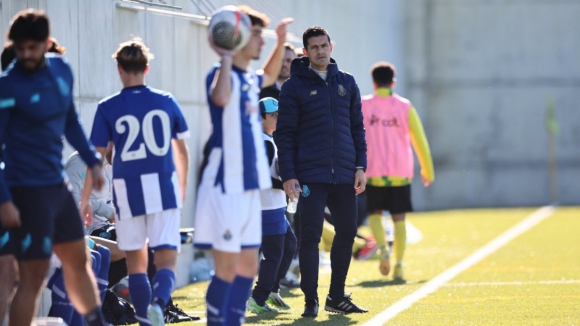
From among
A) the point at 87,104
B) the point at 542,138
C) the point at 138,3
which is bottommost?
A: the point at 542,138

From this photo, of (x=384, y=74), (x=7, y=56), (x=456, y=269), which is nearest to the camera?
(x=7, y=56)

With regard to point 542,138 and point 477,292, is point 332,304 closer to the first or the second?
point 477,292

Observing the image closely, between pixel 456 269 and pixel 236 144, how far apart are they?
22.8 feet

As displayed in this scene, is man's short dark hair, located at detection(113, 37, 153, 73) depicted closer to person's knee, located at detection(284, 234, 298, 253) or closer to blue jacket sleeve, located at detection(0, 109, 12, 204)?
blue jacket sleeve, located at detection(0, 109, 12, 204)

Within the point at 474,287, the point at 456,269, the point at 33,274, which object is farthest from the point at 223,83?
the point at 456,269

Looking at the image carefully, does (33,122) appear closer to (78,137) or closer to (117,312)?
(78,137)

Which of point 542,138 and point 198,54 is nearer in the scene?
point 198,54

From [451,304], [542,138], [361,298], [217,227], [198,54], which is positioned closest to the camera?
[217,227]

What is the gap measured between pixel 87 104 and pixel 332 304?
8.47 ft

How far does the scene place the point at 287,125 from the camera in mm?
8273

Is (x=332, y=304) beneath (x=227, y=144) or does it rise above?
beneath

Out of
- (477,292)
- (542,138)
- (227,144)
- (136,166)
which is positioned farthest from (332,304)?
(542,138)

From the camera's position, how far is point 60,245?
19.2 feet

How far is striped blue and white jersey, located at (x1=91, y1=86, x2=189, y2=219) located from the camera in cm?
652
